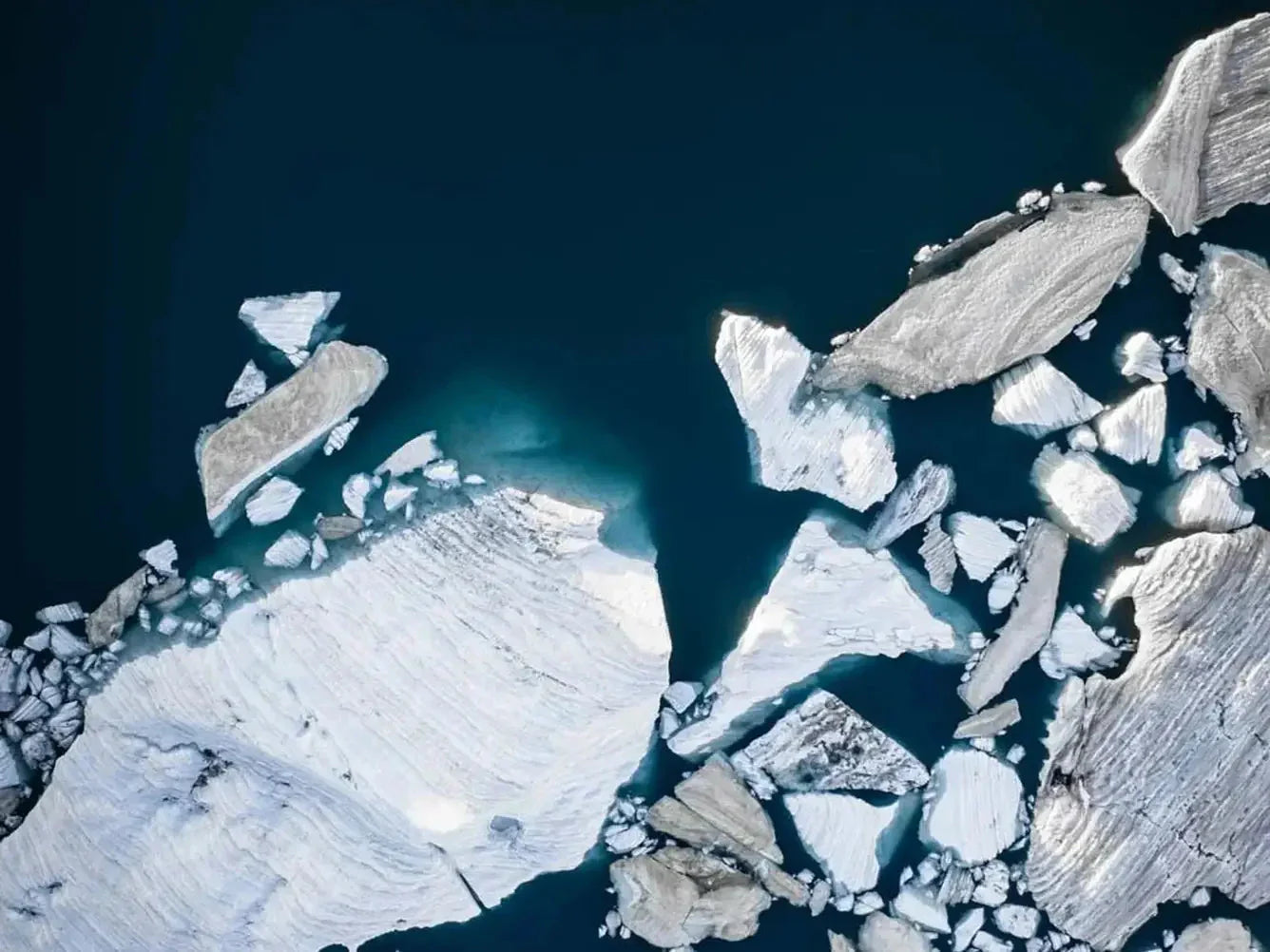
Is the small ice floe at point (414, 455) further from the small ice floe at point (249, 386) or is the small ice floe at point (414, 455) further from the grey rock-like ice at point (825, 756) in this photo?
the grey rock-like ice at point (825, 756)

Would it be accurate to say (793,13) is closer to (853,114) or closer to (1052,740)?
(853,114)

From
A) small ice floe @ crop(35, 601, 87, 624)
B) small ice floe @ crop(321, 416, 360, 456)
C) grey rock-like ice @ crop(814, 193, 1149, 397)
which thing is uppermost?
Answer: grey rock-like ice @ crop(814, 193, 1149, 397)

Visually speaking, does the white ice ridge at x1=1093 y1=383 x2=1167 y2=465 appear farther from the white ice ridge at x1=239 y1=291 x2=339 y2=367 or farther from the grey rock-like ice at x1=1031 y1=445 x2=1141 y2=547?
the white ice ridge at x1=239 y1=291 x2=339 y2=367

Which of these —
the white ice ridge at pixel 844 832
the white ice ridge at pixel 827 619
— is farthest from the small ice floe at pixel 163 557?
the white ice ridge at pixel 844 832

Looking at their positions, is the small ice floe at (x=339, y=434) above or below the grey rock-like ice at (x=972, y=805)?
above

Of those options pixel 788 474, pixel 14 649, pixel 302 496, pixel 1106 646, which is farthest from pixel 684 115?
pixel 14 649

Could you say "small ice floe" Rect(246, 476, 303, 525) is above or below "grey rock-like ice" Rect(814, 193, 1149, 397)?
below

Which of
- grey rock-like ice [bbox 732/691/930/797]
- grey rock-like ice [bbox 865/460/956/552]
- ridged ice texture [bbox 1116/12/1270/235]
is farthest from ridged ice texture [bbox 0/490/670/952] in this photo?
A: ridged ice texture [bbox 1116/12/1270/235]
